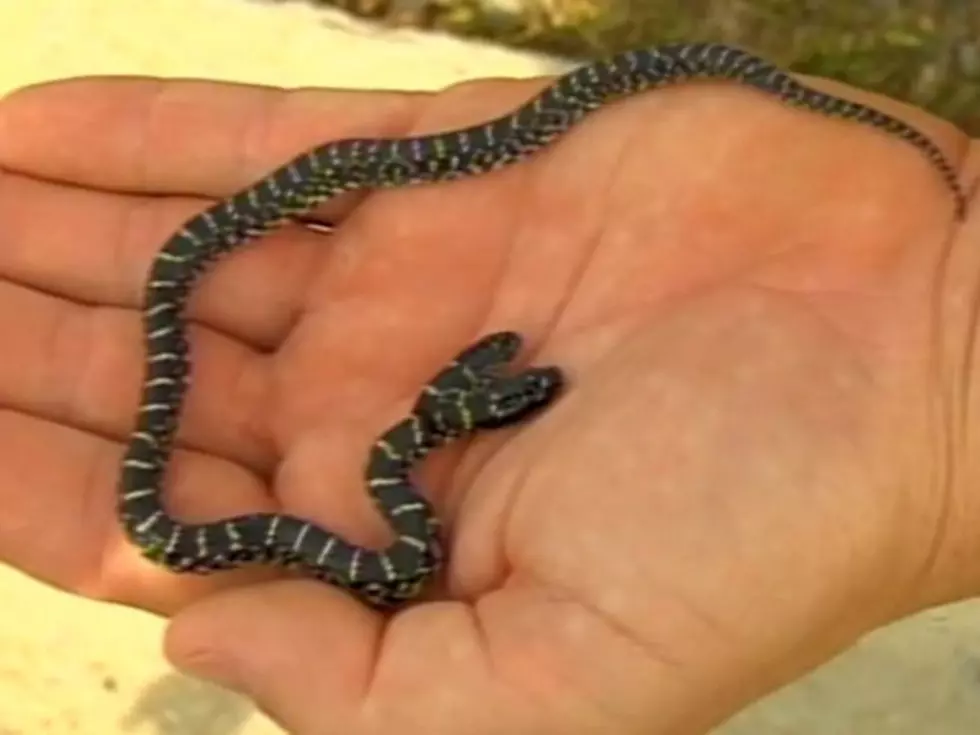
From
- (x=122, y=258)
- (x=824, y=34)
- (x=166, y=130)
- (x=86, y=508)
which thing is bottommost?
(x=86, y=508)

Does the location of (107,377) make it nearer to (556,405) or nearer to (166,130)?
(166,130)

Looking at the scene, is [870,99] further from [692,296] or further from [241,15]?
[241,15]

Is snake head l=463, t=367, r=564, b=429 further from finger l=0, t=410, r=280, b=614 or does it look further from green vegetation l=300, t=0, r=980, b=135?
green vegetation l=300, t=0, r=980, b=135

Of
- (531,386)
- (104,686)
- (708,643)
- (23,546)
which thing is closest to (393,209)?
(531,386)

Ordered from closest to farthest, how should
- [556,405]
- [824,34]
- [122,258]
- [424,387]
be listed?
[556,405]
[424,387]
[122,258]
[824,34]

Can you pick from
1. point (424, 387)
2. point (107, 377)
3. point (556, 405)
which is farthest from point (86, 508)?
point (556, 405)

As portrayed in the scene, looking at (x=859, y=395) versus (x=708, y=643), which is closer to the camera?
(x=708, y=643)

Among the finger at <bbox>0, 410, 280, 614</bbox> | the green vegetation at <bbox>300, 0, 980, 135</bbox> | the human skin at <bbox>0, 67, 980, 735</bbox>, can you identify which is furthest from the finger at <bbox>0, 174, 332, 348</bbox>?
the green vegetation at <bbox>300, 0, 980, 135</bbox>
